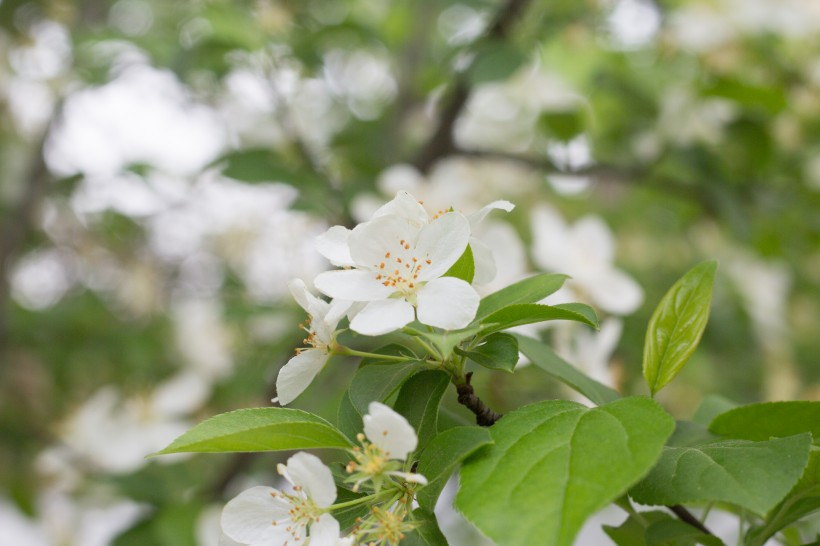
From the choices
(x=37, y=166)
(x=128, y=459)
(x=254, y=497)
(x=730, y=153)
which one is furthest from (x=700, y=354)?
(x=37, y=166)

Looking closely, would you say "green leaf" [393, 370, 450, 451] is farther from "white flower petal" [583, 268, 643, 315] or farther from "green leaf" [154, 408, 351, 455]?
"white flower petal" [583, 268, 643, 315]

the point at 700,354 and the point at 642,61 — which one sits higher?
the point at 642,61

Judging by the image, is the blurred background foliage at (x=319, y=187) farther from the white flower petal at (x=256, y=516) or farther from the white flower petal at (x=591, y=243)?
the white flower petal at (x=256, y=516)

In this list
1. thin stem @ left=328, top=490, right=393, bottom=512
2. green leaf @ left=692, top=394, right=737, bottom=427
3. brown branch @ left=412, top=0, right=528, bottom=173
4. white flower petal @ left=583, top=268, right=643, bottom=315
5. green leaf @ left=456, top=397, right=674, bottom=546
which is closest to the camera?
green leaf @ left=456, top=397, right=674, bottom=546

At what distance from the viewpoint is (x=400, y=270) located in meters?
0.52

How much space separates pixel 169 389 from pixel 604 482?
1.25 metres

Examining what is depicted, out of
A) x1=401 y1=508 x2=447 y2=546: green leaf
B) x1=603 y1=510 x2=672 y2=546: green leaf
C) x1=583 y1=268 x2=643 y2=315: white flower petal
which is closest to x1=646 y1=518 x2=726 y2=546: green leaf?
x1=603 y1=510 x2=672 y2=546: green leaf

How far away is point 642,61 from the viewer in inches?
74.2

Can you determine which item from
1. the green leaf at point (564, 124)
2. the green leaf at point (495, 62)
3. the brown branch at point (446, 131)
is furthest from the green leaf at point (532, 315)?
the green leaf at point (564, 124)

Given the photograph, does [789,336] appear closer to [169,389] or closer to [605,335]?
[605,335]

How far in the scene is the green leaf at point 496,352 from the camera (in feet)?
1.61

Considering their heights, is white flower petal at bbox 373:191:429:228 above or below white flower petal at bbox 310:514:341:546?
above

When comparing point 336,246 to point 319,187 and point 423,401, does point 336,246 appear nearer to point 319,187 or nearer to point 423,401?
point 423,401

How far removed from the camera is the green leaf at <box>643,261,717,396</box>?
1.76ft
